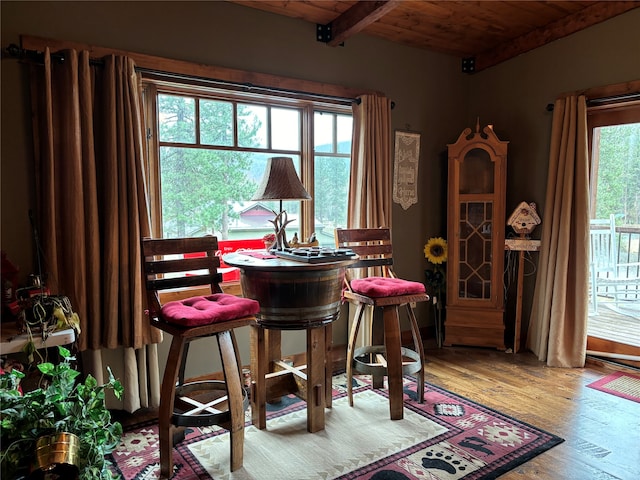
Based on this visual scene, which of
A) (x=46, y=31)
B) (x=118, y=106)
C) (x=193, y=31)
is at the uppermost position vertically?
(x=193, y=31)

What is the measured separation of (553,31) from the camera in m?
3.38

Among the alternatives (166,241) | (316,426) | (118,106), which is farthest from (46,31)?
(316,426)

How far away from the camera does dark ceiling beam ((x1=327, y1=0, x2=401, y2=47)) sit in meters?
2.74

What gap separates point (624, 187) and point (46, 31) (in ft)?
12.8

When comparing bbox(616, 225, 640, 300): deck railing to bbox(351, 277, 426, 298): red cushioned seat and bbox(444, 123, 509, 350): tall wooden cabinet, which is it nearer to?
bbox(444, 123, 509, 350): tall wooden cabinet

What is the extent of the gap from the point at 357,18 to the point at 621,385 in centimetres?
298

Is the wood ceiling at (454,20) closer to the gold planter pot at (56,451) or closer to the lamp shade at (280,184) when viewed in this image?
the lamp shade at (280,184)

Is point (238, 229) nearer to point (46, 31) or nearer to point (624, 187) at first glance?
point (46, 31)

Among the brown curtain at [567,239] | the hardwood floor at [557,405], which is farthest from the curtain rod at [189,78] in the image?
the hardwood floor at [557,405]


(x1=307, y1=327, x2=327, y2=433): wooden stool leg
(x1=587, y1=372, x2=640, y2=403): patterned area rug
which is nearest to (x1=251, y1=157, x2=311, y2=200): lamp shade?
(x1=307, y1=327, x2=327, y2=433): wooden stool leg

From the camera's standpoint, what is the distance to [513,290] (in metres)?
3.78

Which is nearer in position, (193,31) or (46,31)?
(46,31)

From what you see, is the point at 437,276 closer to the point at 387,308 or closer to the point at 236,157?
the point at 387,308

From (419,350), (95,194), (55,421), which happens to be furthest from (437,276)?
(55,421)
